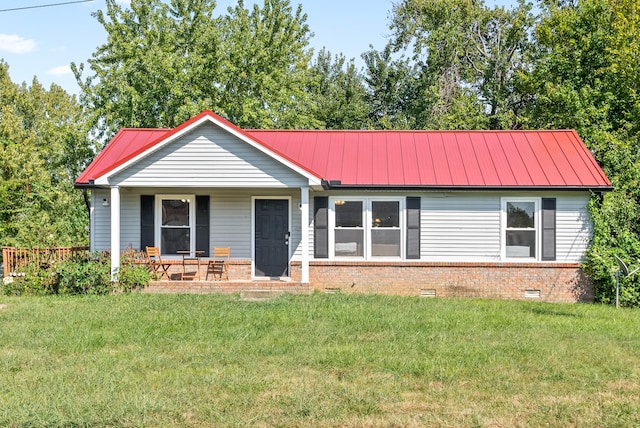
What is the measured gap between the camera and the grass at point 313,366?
6.43 m

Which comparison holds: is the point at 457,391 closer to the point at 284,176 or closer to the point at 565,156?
the point at 284,176

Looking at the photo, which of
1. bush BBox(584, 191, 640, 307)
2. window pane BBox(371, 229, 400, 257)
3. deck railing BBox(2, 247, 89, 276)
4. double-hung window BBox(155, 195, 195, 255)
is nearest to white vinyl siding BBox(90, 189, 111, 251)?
deck railing BBox(2, 247, 89, 276)

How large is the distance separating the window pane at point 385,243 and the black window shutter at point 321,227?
4.03 feet

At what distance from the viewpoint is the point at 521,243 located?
16578 millimetres

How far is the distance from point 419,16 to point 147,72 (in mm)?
16196

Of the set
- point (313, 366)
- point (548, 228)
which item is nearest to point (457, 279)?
point (548, 228)

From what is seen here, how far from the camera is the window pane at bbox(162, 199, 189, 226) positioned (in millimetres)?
17266

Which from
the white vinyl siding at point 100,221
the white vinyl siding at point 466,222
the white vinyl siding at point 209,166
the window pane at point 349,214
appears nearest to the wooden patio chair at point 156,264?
the white vinyl siding at point 100,221

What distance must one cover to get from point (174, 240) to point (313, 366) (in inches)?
383

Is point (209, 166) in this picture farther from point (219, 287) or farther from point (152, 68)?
point (152, 68)

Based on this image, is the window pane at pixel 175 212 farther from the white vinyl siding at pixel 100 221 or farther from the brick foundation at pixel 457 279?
the brick foundation at pixel 457 279

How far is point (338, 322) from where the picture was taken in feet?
37.6

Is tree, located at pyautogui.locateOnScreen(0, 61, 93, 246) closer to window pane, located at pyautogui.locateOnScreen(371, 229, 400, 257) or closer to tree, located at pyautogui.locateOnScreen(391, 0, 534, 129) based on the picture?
window pane, located at pyautogui.locateOnScreen(371, 229, 400, 257)

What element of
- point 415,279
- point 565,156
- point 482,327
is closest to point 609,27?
point 565,156
